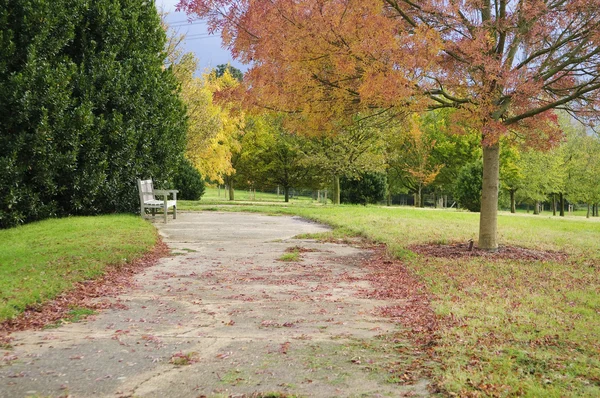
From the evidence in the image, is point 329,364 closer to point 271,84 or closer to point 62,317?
point 62,317

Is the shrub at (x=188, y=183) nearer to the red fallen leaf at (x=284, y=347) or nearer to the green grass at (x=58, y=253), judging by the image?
the green grass at (x=58, y=253)

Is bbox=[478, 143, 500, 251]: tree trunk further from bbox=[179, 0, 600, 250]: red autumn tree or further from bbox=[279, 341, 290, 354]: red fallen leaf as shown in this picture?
bbox=[279, 341, 290, 354]: red fallen leaf

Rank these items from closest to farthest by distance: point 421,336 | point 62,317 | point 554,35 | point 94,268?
point 421,336 < point 62,317 < point 94,268 < point 554,35

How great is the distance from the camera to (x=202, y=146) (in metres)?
24.1

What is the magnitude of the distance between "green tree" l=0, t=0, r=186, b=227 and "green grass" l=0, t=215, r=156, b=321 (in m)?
1.09

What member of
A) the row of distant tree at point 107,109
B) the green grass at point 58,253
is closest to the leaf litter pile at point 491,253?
the row of distant tree at point 107,109

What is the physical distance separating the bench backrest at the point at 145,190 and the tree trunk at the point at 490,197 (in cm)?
883

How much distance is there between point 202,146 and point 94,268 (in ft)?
58.3

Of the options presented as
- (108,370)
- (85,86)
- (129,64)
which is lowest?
(108,370)

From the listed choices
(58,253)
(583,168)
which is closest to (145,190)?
(58,253)

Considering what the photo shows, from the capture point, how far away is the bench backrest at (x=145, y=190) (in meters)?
14.0

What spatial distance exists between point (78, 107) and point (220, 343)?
9669mm

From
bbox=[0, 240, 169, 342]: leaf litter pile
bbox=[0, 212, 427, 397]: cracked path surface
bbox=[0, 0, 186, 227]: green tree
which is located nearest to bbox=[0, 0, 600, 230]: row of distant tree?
bbox=[0, 0, 186, 227]: green tree

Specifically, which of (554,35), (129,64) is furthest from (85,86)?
(554,35)
